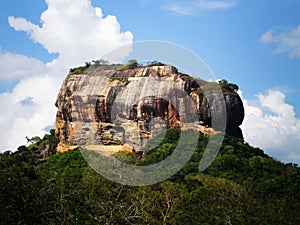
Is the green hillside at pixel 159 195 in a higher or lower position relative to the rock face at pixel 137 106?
lower

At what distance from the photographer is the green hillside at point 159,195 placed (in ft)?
45.3

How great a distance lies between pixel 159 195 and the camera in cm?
2388

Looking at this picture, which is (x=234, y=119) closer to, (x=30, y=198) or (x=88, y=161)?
(x=88, y=161)

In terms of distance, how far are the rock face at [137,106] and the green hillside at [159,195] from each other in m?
1.79

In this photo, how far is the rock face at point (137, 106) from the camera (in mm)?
41625

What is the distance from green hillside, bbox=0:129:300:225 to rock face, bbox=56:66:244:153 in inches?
70.4

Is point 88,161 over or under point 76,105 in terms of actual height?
under

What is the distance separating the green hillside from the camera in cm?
1380

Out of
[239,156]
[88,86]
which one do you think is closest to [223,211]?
[239,156]

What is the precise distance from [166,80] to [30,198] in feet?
95.7

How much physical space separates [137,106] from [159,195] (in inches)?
713

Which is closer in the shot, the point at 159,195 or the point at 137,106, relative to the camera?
the point at 159,195

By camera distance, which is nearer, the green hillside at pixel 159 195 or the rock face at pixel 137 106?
the green hillside at pixel 159 195

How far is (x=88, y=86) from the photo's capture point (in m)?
43.0
